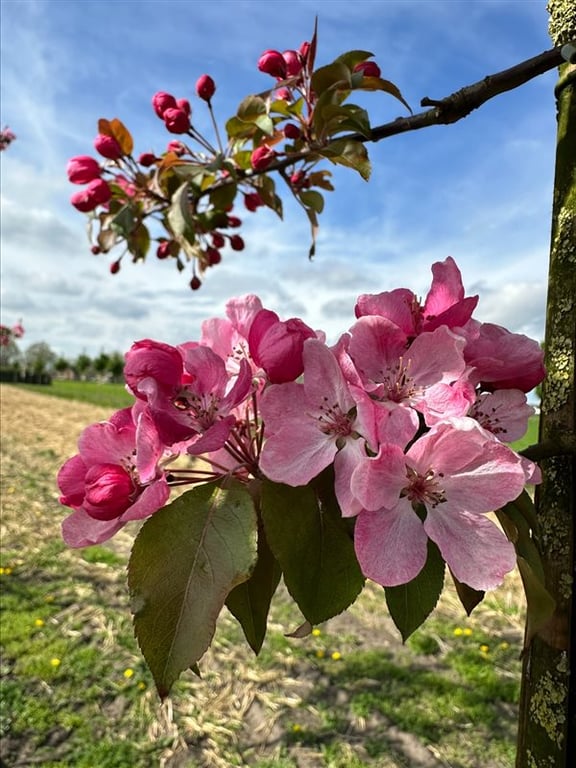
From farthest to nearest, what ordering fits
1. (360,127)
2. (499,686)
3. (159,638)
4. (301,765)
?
(499,686) < (301,765) < (360,127) < (159,638)

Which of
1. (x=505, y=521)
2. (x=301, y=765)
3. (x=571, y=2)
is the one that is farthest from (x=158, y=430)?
(x=301, y=765)

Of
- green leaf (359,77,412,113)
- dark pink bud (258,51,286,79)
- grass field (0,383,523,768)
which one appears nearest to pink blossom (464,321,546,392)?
green leaf (359,77,412,113)

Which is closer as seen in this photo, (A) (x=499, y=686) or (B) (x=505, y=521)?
(B) (x=505, y=521)

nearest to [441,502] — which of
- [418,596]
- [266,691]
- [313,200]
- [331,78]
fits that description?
[418,596]

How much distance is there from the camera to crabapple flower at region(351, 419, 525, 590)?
46cm

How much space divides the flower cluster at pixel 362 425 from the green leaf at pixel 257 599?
Answer: 0.27 feet

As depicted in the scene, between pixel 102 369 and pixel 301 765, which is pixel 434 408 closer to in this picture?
pixel 301 765

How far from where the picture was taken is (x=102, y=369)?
52.2 m

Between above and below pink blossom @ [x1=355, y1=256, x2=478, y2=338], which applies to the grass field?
below

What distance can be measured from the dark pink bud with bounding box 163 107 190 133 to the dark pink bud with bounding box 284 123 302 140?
0.30m

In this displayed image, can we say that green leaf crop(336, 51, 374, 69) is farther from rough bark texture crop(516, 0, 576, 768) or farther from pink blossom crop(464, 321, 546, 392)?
pink blossom crop(464, 321, 546, 392)

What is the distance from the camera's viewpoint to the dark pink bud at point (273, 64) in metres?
1.55

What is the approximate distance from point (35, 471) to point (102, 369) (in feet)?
150

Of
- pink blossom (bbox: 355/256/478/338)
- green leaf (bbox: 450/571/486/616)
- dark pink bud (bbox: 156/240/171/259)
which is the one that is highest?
dark pink bud (bbox: 156/240/171/259)
